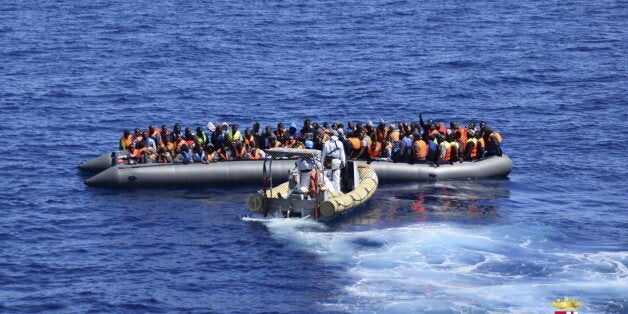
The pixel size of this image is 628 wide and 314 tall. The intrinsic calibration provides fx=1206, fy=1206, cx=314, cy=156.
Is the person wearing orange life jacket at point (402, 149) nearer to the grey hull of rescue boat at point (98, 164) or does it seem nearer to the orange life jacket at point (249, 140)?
the orange life jacket at point (249, 140)

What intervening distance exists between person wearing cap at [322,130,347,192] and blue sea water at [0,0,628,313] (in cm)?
162

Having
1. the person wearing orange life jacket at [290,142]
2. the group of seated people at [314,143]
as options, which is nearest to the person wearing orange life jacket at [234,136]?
the group of seated people at [314,143]

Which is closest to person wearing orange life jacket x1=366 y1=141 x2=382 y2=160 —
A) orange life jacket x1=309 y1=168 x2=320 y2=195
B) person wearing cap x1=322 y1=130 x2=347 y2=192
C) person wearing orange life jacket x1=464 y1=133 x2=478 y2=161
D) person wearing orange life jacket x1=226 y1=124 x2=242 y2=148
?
person wearing orange life jacket x1=464 y1=133 x2=478 y2=161

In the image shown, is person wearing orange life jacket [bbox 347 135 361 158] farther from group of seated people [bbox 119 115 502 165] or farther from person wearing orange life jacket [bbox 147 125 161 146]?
person wearing orange life jacket [bbox 147 125 161 146]

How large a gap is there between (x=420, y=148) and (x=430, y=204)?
447 centimetres

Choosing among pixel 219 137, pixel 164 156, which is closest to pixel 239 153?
pixel 219 137

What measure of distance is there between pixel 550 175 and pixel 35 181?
22308 mm

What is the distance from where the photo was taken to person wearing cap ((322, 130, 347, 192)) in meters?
46.4

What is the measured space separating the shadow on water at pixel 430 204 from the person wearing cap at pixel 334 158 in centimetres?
149

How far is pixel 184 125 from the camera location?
2438 inches

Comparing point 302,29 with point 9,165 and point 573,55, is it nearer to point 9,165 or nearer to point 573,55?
point 573,55

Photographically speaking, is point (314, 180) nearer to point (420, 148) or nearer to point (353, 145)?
point (353, 145)

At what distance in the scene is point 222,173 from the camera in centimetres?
4972

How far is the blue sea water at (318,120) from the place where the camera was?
1486 inches
